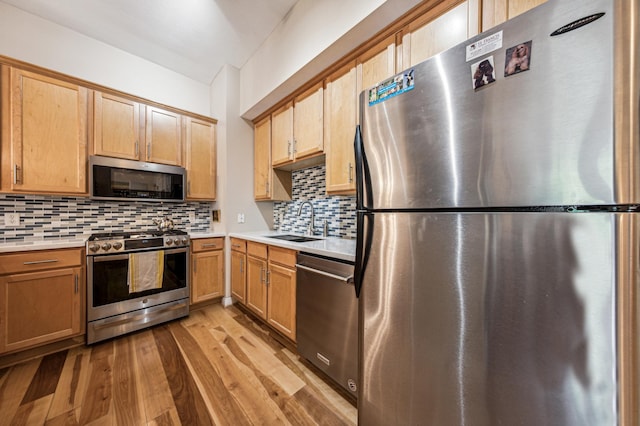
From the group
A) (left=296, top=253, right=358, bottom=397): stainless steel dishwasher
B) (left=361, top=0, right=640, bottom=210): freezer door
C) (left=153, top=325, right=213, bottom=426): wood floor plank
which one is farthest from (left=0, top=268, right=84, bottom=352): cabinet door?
(left=361, top=0, right=640, bottom=210): freezer door

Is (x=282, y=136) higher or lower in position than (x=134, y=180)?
higher

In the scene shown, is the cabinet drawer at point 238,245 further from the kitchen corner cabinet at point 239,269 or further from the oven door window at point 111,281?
the oven door window at point 111,281

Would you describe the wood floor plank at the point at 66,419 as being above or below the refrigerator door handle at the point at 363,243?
below

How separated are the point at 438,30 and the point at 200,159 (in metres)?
2.62

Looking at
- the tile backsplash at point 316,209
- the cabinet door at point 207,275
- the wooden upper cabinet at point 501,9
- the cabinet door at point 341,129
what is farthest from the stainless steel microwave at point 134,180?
the wooden upper cabinet at point 501,9

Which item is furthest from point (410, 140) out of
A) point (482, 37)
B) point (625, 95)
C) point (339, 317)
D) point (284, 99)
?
point (284, 99)

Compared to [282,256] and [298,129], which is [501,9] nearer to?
[298,129]

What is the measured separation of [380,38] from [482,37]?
1.04m

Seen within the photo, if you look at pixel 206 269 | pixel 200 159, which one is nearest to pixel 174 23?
pixel 200 159

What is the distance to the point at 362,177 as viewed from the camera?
1.06 m

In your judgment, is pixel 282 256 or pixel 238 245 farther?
pixel 238 245

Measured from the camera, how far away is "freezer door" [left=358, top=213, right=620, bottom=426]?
56cm

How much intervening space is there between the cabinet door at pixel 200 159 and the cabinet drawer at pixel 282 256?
137cm

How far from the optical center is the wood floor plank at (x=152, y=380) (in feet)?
4.31
